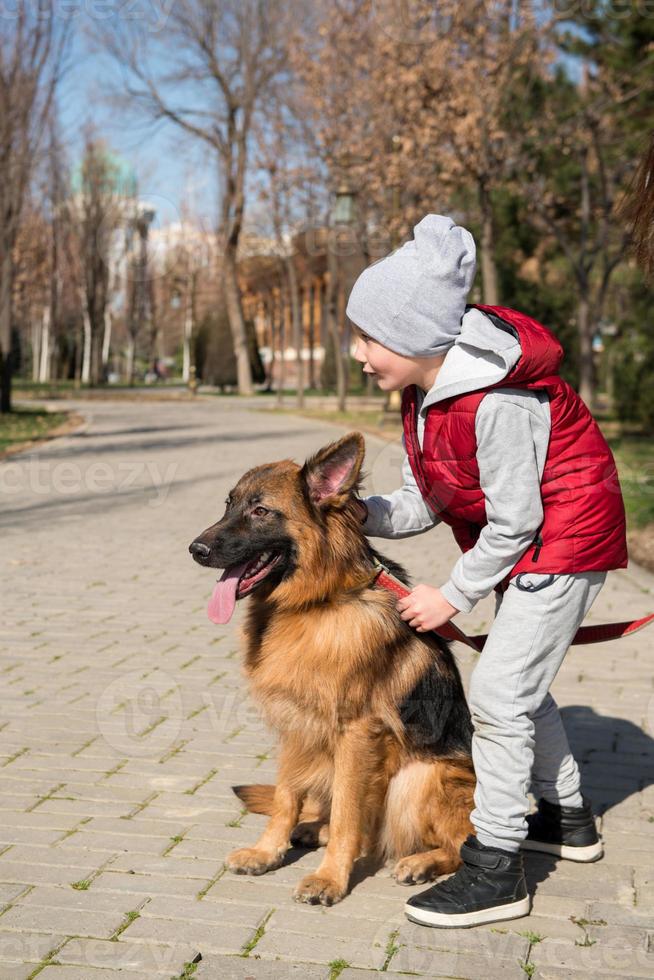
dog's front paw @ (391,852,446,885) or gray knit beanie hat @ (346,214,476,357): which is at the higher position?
gray knit beanie hat @ (346,214,476,357)

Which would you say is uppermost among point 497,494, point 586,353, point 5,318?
point 5,318

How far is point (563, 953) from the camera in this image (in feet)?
10.2

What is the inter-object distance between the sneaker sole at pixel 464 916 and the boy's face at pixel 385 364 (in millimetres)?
1620

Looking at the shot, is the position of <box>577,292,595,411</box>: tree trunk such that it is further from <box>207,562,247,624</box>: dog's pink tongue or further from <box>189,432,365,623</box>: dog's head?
<box>207,562,247,624</box>: dog's pink tongue

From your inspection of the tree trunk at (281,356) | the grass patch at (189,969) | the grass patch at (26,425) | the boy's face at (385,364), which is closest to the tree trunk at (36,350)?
the tree trunk at (281,356)

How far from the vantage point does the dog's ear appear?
131 inches

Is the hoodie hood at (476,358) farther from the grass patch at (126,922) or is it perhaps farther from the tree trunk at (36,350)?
the tree trunk at (36,350)

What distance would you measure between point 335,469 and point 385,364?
1.20ft

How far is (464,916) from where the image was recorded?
3260mm

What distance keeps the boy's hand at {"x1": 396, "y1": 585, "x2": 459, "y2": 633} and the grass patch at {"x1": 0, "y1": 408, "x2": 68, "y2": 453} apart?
16.3 metres

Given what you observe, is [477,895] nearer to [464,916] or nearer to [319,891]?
[464,916]

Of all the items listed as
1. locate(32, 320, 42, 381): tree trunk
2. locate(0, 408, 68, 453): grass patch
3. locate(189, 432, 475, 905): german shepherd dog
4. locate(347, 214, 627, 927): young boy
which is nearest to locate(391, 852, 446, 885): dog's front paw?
locate(189, 432, 475, 905): german shepherd dog

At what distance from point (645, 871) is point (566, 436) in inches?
62.5

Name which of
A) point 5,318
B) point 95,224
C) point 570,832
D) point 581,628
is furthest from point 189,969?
point 95,224
